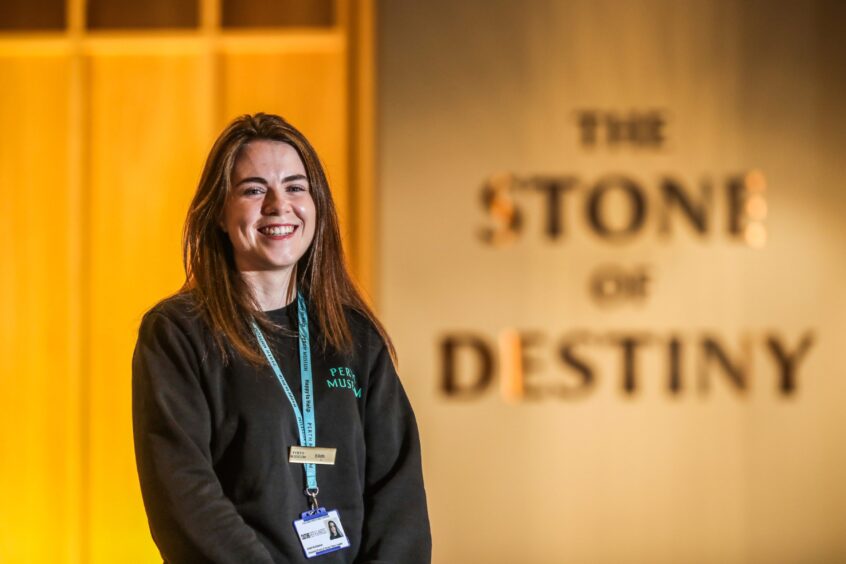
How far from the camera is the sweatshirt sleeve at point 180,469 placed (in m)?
1.60

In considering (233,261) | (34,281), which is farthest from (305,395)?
(34,281)

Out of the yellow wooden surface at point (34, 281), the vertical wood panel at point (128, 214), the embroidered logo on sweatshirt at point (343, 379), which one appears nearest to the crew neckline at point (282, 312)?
the embroidered logo on sweatshirt at point (343, 379)

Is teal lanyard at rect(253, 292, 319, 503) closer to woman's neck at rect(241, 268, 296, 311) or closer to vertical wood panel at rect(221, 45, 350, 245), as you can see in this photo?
woman's neck at rect(241, 268, 296, 311)

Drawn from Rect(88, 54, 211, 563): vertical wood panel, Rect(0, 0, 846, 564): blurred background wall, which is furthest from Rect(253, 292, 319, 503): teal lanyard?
Rect(88, 54, 211, 563): vertical wood panel

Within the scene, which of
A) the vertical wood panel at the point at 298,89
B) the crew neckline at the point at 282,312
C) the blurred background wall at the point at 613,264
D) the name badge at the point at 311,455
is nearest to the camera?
the name badge at the point at 311,455

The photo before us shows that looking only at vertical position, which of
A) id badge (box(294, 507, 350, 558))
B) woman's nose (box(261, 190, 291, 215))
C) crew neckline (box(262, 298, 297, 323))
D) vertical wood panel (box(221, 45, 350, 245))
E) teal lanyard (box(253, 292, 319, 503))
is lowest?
id badge (box(294, 507, 350, 558))

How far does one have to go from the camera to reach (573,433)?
387 cm

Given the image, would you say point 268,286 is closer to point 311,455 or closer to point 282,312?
point 282,312

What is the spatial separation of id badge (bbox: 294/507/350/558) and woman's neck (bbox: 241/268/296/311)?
41 centimetres

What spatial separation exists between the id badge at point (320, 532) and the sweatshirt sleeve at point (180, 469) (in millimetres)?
87

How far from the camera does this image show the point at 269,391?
173cm

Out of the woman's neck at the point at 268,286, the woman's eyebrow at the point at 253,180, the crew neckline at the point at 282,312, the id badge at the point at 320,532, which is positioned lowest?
the id badge at the point at 320,532

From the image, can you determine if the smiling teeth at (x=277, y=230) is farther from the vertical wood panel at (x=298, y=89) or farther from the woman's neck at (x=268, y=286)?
the vertical wood panel at (x=298, y=89)

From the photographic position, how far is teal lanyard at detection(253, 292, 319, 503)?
1.73 meters
